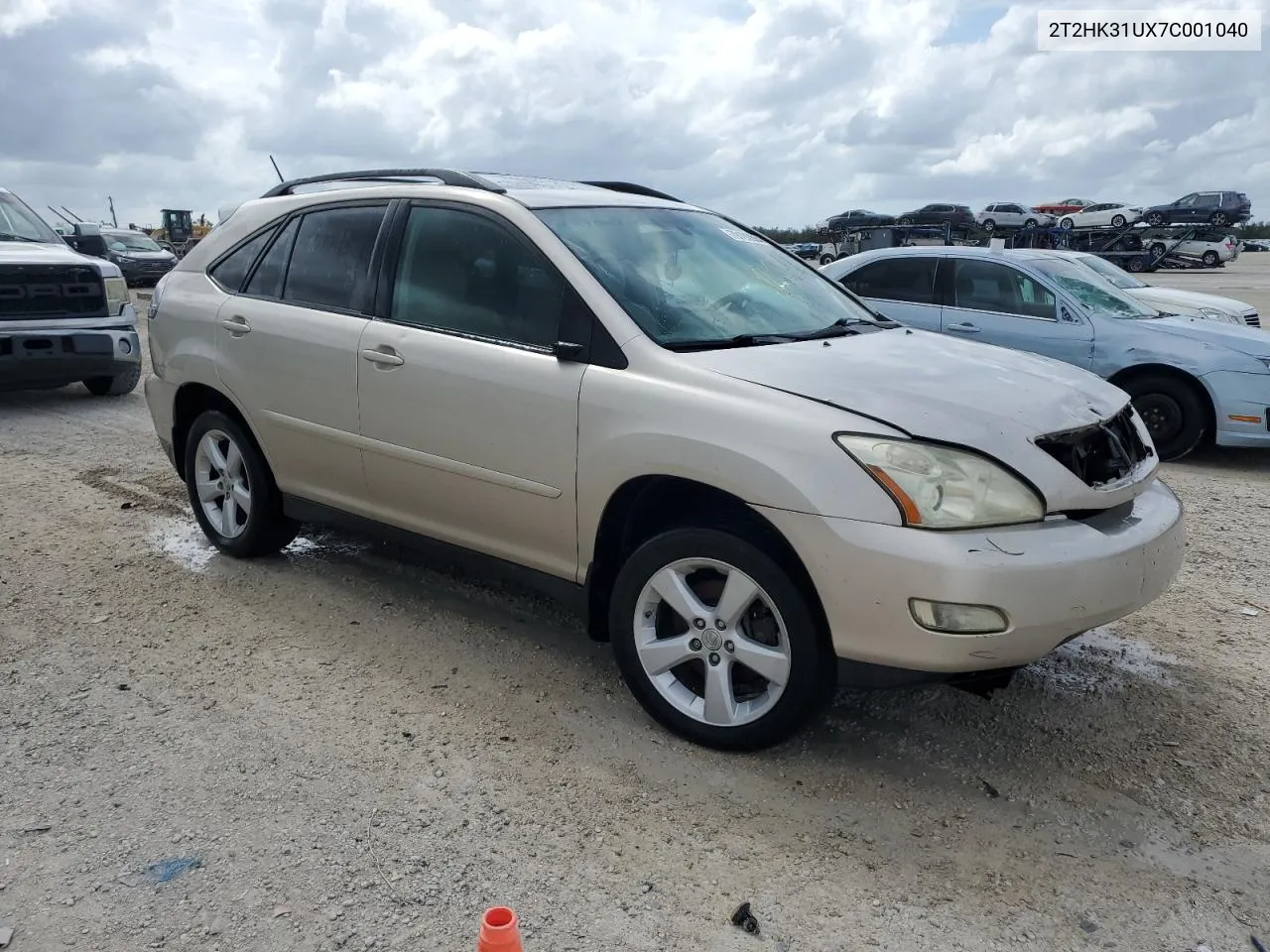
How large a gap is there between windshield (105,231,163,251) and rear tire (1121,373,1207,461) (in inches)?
1107

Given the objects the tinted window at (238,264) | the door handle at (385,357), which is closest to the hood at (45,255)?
the tinted window at (238,264)

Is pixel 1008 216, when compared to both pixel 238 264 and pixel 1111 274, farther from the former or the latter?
pixel 238 264

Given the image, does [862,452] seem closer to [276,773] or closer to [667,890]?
[667,890]

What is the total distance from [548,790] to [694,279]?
1.89 meters

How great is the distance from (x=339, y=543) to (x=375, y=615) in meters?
1.10

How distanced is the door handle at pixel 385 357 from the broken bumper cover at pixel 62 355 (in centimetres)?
621

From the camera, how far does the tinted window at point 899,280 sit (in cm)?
889

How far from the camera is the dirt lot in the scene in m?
2.60

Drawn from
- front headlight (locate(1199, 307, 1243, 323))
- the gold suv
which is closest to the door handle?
the gold suv

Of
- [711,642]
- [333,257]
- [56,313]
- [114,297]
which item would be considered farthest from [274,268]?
[114,297]

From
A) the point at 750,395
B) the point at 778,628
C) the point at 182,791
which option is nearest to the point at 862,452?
the point at 750,395

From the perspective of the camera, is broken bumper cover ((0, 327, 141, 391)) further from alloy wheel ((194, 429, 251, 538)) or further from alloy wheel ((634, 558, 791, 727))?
alloy wheel ((634, 558, 791, 727))

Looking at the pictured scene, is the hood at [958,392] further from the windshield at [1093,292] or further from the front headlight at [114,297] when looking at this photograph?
the front headlight at [114,297]

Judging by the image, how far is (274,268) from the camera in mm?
4762
